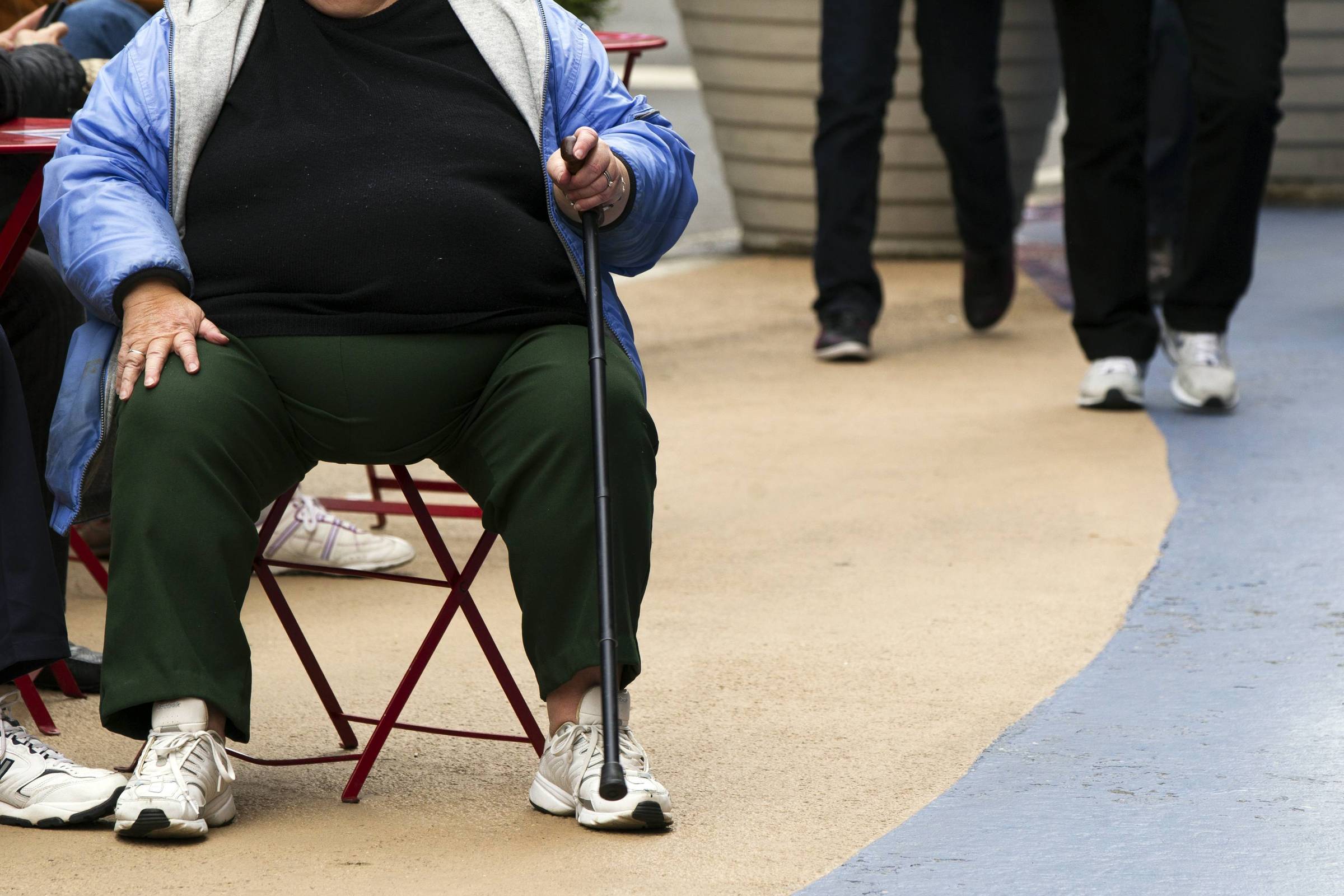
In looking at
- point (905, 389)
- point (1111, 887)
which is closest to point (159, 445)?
point (1111, 887)

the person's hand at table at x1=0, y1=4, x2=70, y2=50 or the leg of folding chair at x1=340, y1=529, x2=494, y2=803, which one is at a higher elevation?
the person's hand at table at x1=0, y1=4, x2=70, y2=50

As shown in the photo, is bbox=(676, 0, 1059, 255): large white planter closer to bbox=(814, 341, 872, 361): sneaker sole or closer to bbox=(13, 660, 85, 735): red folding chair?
bbox=(814, 341, 872, 361): sneaker sole

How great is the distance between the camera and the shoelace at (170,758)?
2227 millimetres

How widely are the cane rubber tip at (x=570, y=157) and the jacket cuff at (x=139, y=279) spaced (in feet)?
1.72

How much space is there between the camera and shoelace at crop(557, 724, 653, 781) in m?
2.35

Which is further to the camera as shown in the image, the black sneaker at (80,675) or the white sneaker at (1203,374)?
the white sneaker at (1203,374)

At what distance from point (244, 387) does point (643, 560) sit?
0.56m

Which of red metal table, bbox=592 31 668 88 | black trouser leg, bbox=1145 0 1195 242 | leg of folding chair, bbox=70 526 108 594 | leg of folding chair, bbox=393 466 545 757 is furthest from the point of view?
black trouser leg, bbox=1145 0 1195 242

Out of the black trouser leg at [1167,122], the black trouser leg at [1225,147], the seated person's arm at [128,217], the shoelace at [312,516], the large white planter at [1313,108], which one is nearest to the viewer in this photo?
the seated person's arm at [128,217]

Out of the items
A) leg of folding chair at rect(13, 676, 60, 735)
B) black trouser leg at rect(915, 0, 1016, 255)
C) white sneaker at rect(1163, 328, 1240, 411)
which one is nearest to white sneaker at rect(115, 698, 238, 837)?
leg of folding chair at rect(13, 676, 60, 735)

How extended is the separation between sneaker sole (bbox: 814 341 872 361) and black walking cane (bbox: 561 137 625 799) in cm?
324

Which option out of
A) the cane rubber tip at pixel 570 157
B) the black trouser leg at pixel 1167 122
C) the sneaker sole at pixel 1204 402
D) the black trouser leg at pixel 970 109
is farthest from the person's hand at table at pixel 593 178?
the black trouser leg at pixel 1167 122

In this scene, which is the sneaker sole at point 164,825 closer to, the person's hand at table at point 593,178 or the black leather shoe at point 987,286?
the person's hand at table at point 593,178

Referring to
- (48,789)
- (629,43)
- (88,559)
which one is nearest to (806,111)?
(629,43)
